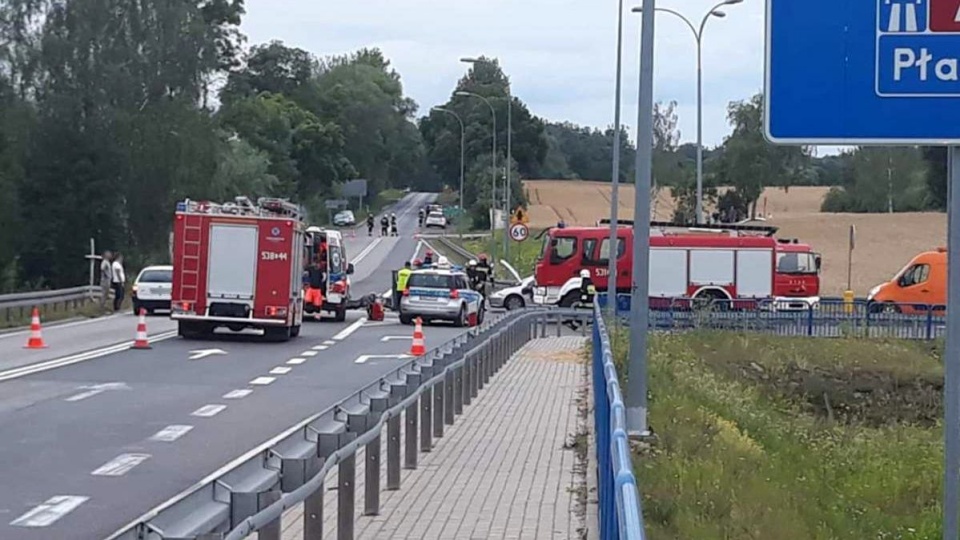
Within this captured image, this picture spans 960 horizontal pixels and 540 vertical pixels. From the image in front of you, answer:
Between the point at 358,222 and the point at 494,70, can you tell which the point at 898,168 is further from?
the point at 494,70

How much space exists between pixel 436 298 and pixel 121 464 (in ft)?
89.1

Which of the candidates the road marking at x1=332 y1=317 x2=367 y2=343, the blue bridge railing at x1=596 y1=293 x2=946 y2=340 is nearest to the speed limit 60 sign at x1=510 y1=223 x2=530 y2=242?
the road marking at x1=332 y1=317 x2=367 y2=343

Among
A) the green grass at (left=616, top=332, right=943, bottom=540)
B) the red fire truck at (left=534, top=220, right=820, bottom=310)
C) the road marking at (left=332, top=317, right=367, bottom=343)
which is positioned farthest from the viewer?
the red fire truck at (left=534, top=220, right=820, bottom=310)

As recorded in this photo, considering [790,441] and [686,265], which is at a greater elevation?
[686,265]

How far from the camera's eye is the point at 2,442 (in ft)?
48.7

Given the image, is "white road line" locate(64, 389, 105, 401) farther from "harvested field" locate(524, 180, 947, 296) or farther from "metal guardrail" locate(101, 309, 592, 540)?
"harvested field" locate(524, 180, 947, 296)

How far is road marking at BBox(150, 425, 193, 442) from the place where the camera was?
1550 cm

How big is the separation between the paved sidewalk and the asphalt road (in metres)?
1.74

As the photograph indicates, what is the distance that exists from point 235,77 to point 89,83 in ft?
87.9

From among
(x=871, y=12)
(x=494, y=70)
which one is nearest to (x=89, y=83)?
(x=871, y=12)

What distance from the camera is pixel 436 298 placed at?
40719 mm

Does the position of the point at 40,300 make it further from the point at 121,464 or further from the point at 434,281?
the point at 121,464

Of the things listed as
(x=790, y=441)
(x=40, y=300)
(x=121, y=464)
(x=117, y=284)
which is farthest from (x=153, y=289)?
(x=121, y=464)

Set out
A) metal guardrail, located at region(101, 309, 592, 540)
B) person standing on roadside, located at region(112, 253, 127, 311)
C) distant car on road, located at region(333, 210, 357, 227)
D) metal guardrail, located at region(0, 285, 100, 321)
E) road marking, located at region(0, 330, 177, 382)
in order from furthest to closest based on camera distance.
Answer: distant car on road, located at region(333, 210, 357, 227), person standing on roadside, located at region(112, 253, 127, 311), metal guardrail, located at region(0, 285, 100, 321), road marking, located at region(0, 330, 177, 382), metal guardrail, located at region(101, 309, 592, 540)
